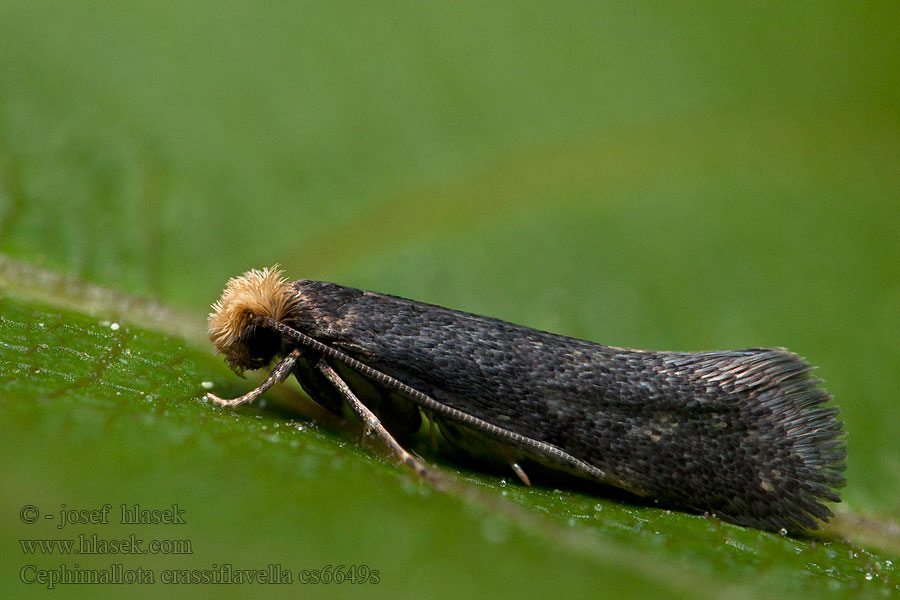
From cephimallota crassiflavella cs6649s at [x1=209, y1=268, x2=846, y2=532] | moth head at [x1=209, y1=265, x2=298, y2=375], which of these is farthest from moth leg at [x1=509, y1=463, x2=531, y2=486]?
moth head at [x1=209, y1=265, x2=298, y2=375]

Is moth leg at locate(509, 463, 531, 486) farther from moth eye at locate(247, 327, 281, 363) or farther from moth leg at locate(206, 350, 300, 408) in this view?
moth eye at locate(247, 327, 281, 363)

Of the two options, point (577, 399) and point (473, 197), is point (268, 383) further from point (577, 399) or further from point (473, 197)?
Result: point (473, 197)

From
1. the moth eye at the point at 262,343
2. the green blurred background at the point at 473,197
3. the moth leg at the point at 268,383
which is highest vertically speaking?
the green blurred background at the point at 473,197

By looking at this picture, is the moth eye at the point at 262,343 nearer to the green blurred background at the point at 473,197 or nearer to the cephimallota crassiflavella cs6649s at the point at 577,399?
the cephimallota crassiflavella cs6649s at the point at 577,399

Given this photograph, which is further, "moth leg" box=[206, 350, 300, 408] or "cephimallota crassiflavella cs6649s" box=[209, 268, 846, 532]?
"cephimallota crassiflavella cs6649s" box=[209, 268, 846, 532]

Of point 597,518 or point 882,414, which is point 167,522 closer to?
point 597,518

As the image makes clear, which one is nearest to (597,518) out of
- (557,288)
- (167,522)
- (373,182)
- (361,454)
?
(361,454)

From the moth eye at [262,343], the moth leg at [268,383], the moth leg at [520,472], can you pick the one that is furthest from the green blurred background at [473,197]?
the moth leg at [520,472]

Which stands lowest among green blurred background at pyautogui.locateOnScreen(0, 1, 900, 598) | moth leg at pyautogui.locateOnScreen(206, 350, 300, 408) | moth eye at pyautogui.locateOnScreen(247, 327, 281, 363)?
moth leg at pyautogui.locateOnScreen(206, 350, 300, 408)
